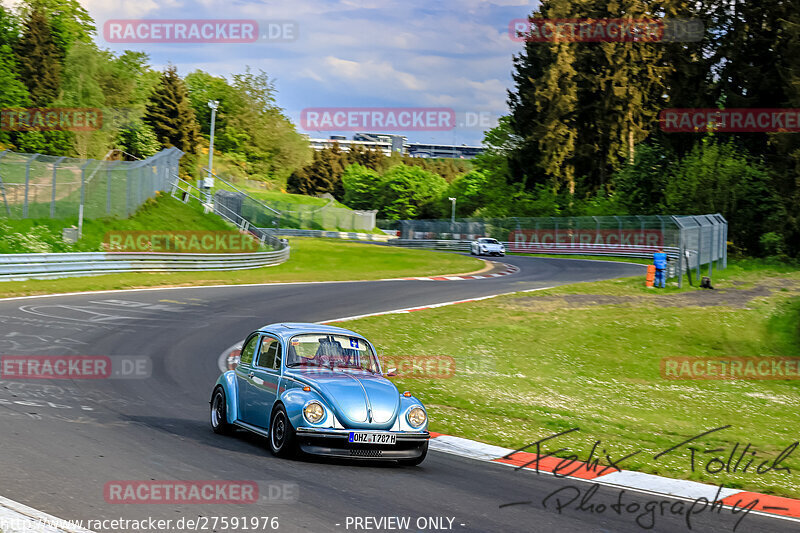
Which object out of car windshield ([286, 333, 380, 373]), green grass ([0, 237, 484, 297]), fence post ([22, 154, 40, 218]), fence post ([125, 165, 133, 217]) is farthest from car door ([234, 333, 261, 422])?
fence post ([125, 165, 133, 217])

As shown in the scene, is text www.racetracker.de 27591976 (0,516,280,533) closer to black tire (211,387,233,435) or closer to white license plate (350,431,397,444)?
white license plate (350,431,397,444)

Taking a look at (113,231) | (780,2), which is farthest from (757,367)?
(780,2)

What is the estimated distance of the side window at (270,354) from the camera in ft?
32.0

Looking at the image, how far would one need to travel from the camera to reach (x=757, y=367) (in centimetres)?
2088

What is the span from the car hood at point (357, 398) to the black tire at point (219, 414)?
61.4 inches

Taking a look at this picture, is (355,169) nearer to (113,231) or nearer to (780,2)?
(780,2)

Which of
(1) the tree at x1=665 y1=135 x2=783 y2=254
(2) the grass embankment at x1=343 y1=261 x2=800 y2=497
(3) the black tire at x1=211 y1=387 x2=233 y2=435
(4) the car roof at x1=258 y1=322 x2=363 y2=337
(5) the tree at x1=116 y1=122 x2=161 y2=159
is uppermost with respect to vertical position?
(5) the tree at x1=116 y1=122 x2=161 y2=159

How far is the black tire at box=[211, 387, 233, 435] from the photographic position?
10266 mm

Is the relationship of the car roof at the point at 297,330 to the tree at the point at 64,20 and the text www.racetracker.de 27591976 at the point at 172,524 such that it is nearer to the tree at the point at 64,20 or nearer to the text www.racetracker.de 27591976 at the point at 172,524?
the text www.racetracker.de 27591976 at the point at 172,524

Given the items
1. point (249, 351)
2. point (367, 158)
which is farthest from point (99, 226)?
point (367, 158)

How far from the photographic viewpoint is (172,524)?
6098mm

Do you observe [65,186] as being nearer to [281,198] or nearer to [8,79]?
[8,79]

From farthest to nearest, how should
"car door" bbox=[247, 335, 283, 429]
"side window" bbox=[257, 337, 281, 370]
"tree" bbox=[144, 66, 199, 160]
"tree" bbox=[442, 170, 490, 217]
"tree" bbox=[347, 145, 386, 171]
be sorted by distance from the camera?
"tree" bbox=[347, 145, 386, 171] → "tree" bbox=[442, 170, 490, 217] → "tree" bbox=[144, 66, 199, 160] → "side window" bbox=[257, 337, 281, 370] → "car door" bbox=[247, 335, 283, 429]

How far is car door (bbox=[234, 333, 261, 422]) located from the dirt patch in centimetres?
1721
